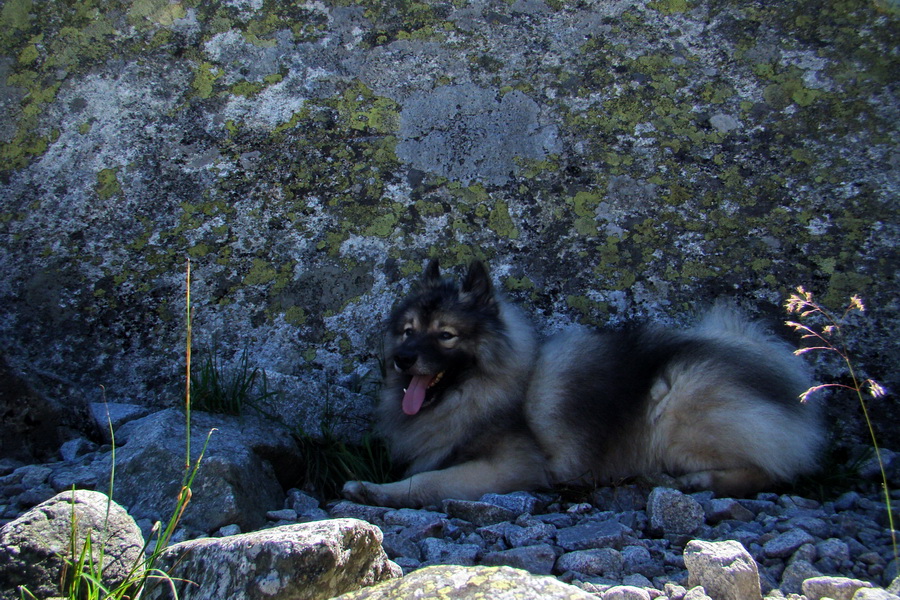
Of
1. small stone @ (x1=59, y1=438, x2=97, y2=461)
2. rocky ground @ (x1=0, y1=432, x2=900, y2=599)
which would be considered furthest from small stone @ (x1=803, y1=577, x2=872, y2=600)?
small stone @ (x1=59, y1=438, x2=97, y2=461)

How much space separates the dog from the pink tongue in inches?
0.5

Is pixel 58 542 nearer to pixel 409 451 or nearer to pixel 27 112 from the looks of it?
pixel 409 451

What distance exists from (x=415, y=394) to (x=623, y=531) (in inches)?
66.7

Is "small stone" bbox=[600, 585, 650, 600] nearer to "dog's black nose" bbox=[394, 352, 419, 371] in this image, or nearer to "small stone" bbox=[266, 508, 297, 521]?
"small stone" bbox=[266, 508, 297, 521]

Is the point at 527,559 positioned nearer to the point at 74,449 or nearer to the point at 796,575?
the point at 796,575

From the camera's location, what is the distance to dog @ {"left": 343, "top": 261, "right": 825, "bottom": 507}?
374cm

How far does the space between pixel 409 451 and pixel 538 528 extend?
4.87 feet

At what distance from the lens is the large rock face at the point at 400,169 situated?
447cm

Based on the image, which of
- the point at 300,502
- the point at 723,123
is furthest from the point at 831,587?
the point at 723,123

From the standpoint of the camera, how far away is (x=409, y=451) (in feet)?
14.0

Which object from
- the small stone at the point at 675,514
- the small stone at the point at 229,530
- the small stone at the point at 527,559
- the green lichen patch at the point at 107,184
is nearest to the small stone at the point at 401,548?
the small stone at the point at 527,559

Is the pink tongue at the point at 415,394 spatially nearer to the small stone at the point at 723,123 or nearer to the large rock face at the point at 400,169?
the large rock face at the point at 400,169

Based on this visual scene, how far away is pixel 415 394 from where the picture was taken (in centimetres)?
421

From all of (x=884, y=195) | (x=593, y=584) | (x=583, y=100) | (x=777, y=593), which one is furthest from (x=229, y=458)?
(x=884, y=195)
